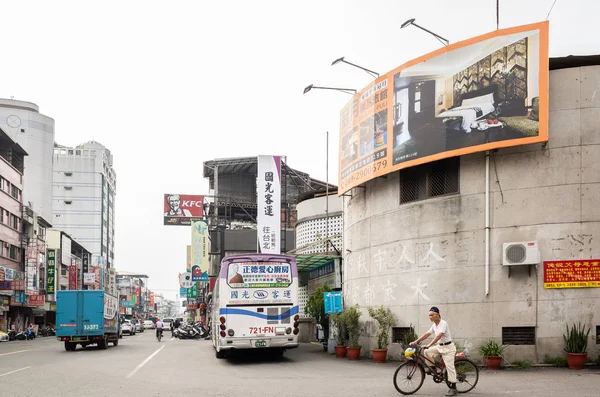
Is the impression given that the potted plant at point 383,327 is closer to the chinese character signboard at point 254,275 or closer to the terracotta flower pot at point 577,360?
the chinese character signboard at point 254,275

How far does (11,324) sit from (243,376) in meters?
52.4

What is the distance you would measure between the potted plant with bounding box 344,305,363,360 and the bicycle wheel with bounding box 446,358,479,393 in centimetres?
902

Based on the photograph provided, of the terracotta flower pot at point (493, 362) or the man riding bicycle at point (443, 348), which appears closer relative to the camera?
the man riding bicycle at point (443, 348)

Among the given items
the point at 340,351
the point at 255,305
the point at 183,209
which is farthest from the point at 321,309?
the point at 183,209

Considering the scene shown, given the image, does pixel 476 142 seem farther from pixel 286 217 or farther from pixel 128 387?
pixel 286 217

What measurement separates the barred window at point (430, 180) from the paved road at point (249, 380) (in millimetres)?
5269

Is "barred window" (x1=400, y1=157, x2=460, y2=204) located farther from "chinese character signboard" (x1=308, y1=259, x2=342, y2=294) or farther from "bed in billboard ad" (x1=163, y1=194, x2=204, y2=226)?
"bed in billboard ad" (x1=163, y1=194, x2=204, y2=226)

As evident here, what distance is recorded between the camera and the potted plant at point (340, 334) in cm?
2230

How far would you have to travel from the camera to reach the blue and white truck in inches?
1186

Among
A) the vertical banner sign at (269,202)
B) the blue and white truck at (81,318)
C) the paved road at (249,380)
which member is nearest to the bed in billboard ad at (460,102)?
the paved road at (249,380)

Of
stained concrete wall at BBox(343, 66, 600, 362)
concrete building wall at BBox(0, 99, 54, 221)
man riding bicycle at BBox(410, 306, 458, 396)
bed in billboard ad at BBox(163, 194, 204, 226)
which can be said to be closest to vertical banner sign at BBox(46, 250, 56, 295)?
bed in billboard ad at BBox(163, 194, 204, 226)

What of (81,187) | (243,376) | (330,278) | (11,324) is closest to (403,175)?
(243,376)

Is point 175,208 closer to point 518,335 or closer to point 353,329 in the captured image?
point 353,329

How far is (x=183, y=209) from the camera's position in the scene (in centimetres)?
6391
